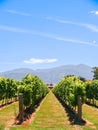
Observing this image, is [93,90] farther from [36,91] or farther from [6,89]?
[6,89]

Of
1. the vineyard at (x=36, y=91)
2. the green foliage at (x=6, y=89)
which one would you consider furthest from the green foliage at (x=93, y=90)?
the green foliage at (x=6, y=89)

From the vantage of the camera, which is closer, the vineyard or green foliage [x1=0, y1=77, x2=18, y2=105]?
the vineyard

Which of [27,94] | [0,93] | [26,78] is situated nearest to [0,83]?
[0,93]

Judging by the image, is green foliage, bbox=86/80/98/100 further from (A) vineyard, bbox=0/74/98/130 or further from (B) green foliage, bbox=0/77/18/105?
(B) green foliage, bbox=0/77/18/105

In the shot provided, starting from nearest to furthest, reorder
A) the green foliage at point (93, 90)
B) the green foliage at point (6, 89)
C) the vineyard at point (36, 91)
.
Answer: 1. the vineyard at point (36, 91)
2. the green foliage at point (6, 89)
3. the green foliage at point (93, 90)

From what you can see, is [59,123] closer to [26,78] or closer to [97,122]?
[97,122]

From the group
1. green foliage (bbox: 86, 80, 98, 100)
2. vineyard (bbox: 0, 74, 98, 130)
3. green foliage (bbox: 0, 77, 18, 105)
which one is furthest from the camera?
green foliage (bbox: 86, 80, 98, 100)

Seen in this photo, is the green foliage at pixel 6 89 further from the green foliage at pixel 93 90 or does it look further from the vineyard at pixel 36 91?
the green foliage at pixel 93 90

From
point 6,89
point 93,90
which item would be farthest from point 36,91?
point 93,90

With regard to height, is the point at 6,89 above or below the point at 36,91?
above

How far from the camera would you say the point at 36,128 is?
31.4 meters

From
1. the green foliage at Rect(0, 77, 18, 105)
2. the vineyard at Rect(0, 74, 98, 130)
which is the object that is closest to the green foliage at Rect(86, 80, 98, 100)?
the vineyard at Rect(0, 74, 98, 130)

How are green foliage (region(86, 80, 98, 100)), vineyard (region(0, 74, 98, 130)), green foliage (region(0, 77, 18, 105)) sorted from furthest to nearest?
1. green foliage (region(86, 80, 98, 100))
2. green foliage (region(0, 77, 18, 105))
3. vineyard (region(0, 74, 98, 130))

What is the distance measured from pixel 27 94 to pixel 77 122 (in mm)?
10369
